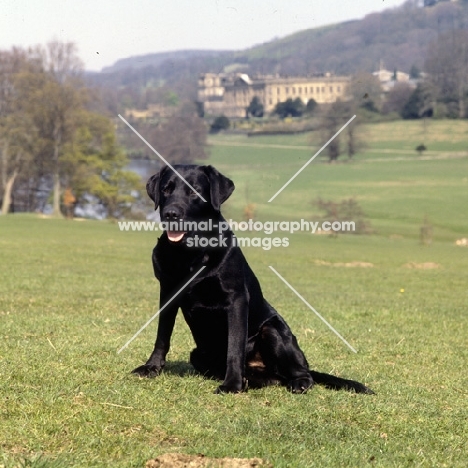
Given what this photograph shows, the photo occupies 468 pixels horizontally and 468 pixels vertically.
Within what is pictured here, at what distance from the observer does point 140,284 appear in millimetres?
21156

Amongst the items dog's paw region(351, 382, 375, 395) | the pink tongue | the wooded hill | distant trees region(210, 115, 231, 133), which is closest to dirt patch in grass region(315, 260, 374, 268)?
the wooded hill

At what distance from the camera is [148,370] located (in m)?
7.20

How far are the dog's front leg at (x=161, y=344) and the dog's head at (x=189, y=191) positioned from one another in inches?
29.2

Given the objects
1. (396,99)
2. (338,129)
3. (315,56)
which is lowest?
(338,129)

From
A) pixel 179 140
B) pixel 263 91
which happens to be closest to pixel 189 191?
pixel 179 140

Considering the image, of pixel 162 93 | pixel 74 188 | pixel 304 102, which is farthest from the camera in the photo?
pixel 74 188

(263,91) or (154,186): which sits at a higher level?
(263,91)

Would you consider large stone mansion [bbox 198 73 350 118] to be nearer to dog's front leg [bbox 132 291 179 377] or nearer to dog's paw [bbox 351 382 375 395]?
dog's front leg [bbox 132 291 179 377]

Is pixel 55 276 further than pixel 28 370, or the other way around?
pixel 55 276

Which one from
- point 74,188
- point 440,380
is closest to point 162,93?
point 74,188

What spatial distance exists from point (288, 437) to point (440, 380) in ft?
11.5

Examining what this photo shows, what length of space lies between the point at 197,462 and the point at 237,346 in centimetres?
227

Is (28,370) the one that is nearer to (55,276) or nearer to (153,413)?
(153,413)

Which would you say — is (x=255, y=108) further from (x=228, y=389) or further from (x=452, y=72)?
(x=228, y=389)
